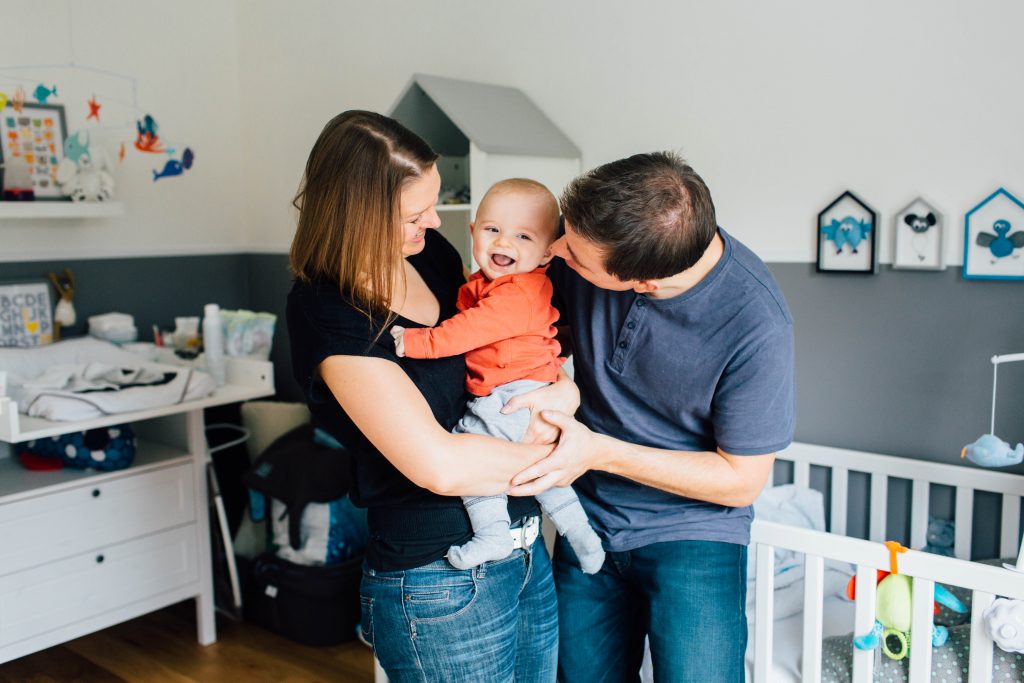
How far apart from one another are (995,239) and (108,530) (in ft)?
7.83

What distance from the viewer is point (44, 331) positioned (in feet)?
9.52

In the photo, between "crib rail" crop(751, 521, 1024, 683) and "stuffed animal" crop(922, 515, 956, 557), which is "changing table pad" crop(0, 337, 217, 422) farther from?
"stuffed animal" crop(922, 515, 956, 557)

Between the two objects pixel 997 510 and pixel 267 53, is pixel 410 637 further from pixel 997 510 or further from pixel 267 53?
pixel 267 53

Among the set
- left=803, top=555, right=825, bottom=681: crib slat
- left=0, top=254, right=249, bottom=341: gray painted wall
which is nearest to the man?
left=803, top=555, right=825, bottom=681: crib slat

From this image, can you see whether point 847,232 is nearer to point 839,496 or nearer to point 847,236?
point 847,236

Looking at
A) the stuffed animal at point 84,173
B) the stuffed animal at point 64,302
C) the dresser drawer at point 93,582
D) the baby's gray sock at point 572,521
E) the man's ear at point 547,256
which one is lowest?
the dresser drawer at point 93,582

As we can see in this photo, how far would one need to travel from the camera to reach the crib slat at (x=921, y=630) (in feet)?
5.26

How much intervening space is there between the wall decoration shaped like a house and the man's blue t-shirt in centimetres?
88

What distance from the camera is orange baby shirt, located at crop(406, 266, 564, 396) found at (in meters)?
1.32

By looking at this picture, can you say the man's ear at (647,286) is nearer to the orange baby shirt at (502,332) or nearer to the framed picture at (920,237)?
the orange baby shirt at (502,332)

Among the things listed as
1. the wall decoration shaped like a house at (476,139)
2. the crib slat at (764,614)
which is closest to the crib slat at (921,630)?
the crib slat at (764,614)

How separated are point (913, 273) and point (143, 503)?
2166 mm

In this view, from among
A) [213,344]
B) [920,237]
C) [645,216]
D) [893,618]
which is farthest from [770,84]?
[213,344]

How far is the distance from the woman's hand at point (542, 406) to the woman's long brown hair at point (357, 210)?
26 centimetres
